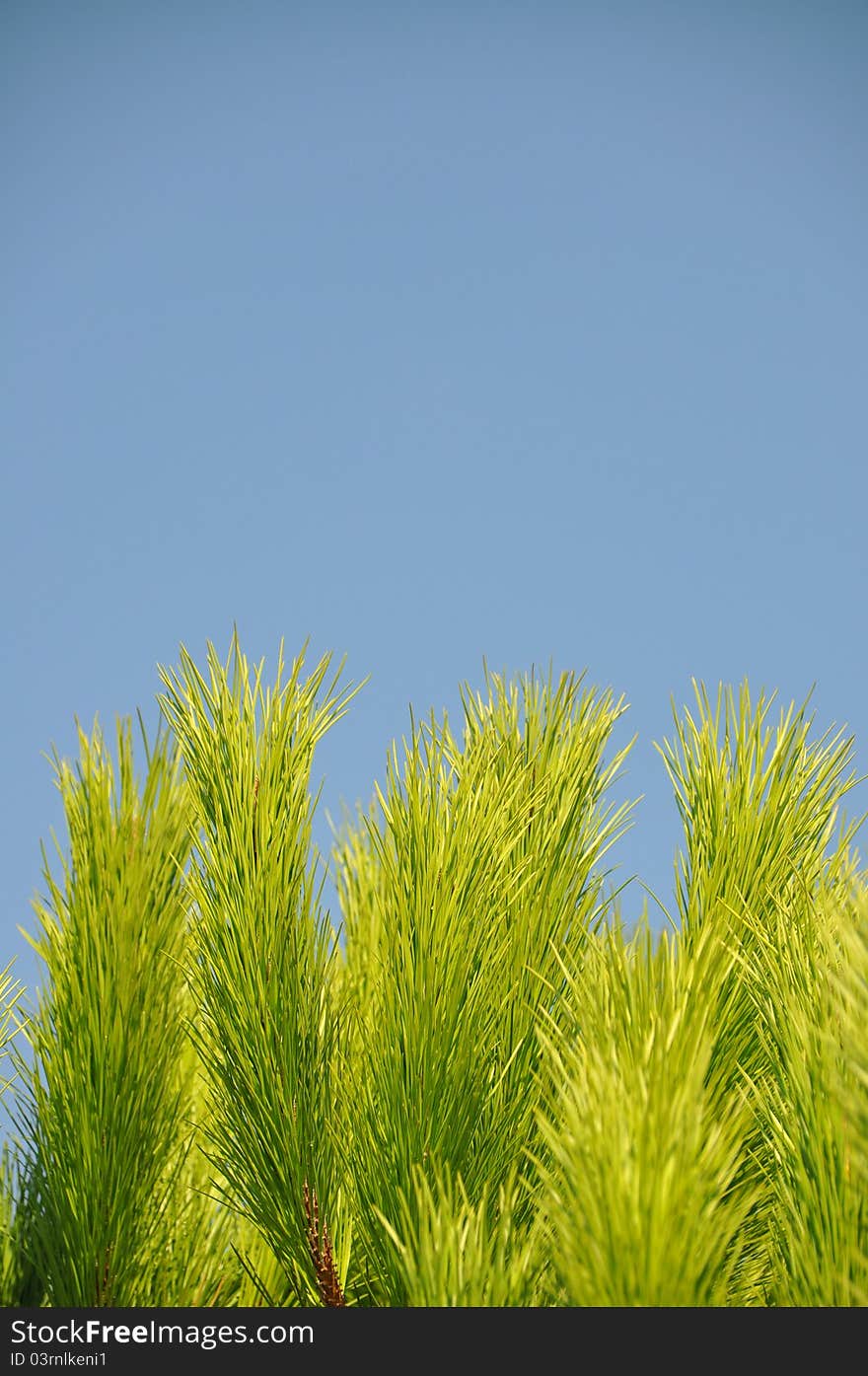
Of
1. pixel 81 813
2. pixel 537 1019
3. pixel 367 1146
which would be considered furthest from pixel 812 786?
pixel 81 813

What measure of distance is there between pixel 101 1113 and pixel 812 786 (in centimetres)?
58

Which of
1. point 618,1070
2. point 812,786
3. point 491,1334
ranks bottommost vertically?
point 491,1334

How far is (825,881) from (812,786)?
0.27ft

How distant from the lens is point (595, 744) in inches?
32.4

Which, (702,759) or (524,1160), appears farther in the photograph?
(702,759)

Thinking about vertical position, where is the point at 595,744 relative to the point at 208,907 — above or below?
above

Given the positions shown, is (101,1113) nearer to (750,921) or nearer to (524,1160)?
(524,1160)

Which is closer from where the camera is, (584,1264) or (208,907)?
(584,1264)

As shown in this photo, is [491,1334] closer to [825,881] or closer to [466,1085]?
[466,1085]

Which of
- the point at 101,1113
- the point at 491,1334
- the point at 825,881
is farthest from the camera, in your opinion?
the point at 825,881

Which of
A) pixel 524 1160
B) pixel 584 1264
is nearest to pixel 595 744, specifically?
pixel 524 1160

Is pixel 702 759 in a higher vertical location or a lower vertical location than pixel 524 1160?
higher

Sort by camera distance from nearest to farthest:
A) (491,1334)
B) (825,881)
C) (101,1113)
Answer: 1. (491,1334)
2. (101,1113)
3. (825,881)

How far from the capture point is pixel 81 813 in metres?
0.70
